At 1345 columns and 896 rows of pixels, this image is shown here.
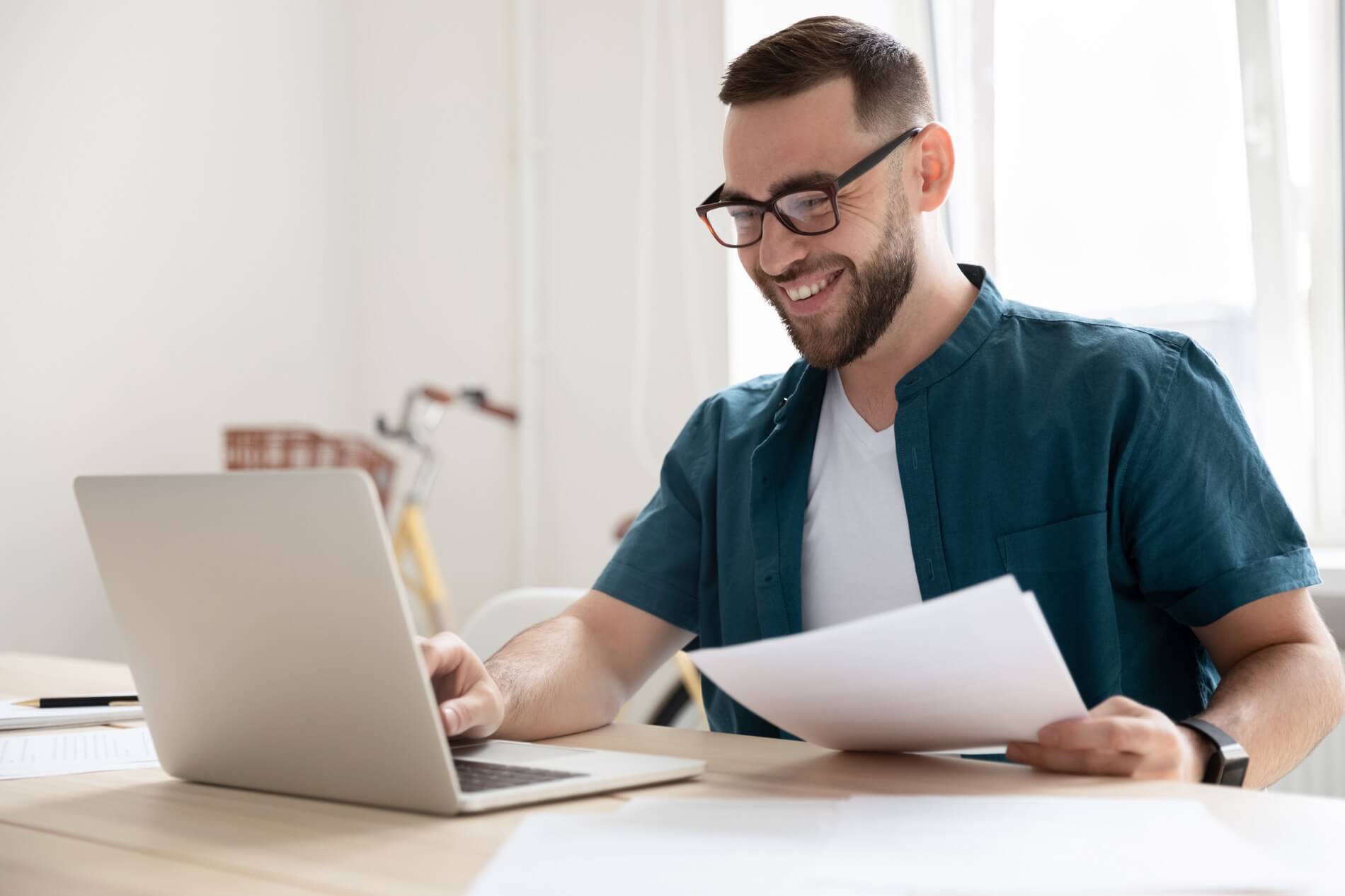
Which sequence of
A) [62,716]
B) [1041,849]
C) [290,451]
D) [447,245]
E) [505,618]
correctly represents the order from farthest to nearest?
[447,245] → [290,451] → [505,618] → [62,716] → [1041,849]

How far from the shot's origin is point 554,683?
1.07m

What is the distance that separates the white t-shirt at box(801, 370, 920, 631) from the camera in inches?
49.0

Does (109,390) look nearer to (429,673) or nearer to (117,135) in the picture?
(117,135)

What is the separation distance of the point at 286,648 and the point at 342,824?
11 centimetres

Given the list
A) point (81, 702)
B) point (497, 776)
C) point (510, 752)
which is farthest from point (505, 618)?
point (497, 776)

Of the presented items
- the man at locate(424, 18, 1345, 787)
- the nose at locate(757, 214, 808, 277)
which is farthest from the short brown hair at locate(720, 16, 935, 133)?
the nose at locate(757, 214, 808, 277)

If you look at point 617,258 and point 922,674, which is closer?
point 922,674

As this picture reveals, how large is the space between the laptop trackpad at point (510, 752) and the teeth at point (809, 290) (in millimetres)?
558

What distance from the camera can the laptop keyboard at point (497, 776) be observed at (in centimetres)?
78

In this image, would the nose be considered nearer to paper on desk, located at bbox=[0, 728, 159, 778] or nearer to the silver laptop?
the silver laptop

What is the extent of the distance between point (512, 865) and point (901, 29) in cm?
231

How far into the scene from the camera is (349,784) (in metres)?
0.78

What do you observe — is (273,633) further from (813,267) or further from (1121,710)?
(813,267)

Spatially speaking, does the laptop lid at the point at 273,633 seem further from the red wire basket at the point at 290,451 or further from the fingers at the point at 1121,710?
the red wire basket at the point at 290,451
